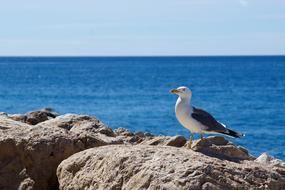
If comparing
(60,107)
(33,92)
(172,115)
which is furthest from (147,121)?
(33,92)

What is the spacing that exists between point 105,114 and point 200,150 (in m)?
30.7

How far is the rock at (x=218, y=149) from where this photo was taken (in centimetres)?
824

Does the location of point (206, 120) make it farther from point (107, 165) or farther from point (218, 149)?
point (107, 165)

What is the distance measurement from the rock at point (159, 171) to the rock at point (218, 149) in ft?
1.34

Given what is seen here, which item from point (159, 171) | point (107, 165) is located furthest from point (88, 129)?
point (159, 171)

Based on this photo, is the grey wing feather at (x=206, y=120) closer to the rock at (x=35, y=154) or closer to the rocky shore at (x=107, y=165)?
the rocky shore at (x=107, y=165)

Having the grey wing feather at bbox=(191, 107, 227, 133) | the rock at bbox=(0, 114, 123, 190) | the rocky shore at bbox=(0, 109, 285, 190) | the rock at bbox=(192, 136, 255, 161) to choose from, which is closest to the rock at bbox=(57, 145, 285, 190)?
the rocky shore at bbox=(0, 109, 285, 190)

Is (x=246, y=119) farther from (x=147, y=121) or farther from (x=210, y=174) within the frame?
(x=210, y=174)

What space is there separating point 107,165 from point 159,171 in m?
0.73

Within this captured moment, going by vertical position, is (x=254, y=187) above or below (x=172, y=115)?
above

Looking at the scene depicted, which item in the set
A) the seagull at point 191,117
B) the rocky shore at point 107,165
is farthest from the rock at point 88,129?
the seagull at point 191,117

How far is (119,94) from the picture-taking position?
56.6 meters

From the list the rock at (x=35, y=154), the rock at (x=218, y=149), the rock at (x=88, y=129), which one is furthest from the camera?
the rock at (x=88, y=129)

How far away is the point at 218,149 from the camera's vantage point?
1031 centimetres
